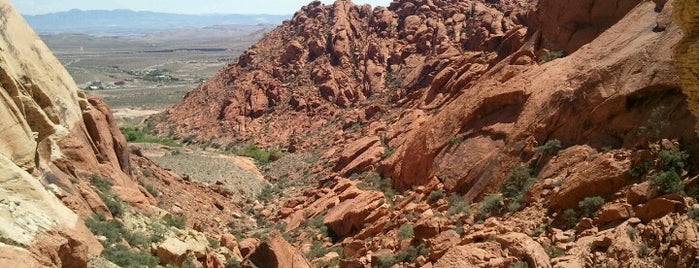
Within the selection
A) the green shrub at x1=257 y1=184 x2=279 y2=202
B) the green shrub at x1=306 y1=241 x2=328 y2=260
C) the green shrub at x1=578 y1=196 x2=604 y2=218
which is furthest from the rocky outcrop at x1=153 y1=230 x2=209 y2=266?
the green shrub at x1=257 y1=184 x2=279 y2=202

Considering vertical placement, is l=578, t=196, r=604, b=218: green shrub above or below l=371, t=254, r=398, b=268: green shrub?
above

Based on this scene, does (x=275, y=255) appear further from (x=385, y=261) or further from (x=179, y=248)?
(x=385, y=261)

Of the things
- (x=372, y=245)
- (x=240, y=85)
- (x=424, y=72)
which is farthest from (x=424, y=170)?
(x=240, y=85)

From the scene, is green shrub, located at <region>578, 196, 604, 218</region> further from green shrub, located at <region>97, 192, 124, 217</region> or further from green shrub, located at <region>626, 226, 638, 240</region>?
green shrub, located at <region>97, 192, 124, 217</region>

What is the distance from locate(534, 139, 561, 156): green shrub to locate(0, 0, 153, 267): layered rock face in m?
14.3

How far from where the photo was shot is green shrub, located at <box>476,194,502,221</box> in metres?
19.8

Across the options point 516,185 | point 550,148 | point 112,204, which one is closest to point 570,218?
point 516,185

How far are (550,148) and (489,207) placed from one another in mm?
2952

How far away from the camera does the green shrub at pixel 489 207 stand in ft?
65.1

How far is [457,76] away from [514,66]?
34.8ft

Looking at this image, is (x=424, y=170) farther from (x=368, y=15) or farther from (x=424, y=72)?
(x=368, y=15)

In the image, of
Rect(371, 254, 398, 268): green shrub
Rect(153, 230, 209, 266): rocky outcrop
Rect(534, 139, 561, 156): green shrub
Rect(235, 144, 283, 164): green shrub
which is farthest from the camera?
Rect(235, 144, 283, 164): green shrub

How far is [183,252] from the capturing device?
56.2 ft

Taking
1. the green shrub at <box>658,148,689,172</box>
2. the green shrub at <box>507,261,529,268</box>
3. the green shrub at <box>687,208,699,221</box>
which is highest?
the green shrub at <box>658,148,689,172</box>
